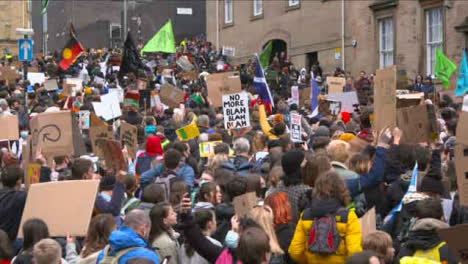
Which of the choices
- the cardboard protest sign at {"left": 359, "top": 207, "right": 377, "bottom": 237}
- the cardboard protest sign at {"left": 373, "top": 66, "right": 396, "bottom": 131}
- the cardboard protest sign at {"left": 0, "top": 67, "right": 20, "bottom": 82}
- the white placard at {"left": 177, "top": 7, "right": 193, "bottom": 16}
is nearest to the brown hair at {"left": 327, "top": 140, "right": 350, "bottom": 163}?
Result: the cardboard protest sign at {"left": 373, "top": 66, "right": 396, "bottom": 131}

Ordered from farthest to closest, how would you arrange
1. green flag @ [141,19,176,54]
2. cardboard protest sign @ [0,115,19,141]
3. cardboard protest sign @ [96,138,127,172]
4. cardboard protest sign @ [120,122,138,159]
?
1. green flag @ [141,19,176,54]
2. cardboard protest sign @ [0,115,19,141]
3. cardboard protest sign @ [120,122,138,159]
4. cardboard protest sign @ [96,138,127,172]

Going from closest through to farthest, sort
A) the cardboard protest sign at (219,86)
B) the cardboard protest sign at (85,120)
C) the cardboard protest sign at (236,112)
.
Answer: the cardboard protest sign at (236,112) < the cardboard protest sign at (85,120) < the cardboard protest sign at (219,86)

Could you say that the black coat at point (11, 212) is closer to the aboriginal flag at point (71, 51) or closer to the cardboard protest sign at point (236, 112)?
the cardboard protest sign at point (236, 112)

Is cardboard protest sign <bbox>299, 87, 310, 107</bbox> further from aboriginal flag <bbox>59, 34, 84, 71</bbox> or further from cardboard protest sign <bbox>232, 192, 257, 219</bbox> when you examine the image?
cardboard protest sign <bbox>232, 192, 257, 219</bbox>

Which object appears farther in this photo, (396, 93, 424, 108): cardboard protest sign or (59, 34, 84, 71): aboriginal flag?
(59, 34, 84, 71): aboriginal flag

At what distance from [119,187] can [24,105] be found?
11.7m

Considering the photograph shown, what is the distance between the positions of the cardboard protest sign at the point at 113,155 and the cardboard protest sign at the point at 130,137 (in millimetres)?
1341

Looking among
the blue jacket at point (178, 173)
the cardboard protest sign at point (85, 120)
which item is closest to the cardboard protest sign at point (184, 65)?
the cardboard protest sign at point (85, 120)

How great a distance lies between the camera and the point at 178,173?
9719 mm

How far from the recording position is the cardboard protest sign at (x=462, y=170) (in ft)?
23.4

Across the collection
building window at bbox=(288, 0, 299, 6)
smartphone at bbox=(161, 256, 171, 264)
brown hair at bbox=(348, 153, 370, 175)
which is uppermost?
building window at bbox=(288, 0, 299, 6)

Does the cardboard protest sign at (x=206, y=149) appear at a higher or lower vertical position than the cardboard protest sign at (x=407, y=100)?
lower

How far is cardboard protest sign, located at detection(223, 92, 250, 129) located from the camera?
1348 cm

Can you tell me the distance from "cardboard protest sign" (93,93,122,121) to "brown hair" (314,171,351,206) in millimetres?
9272
